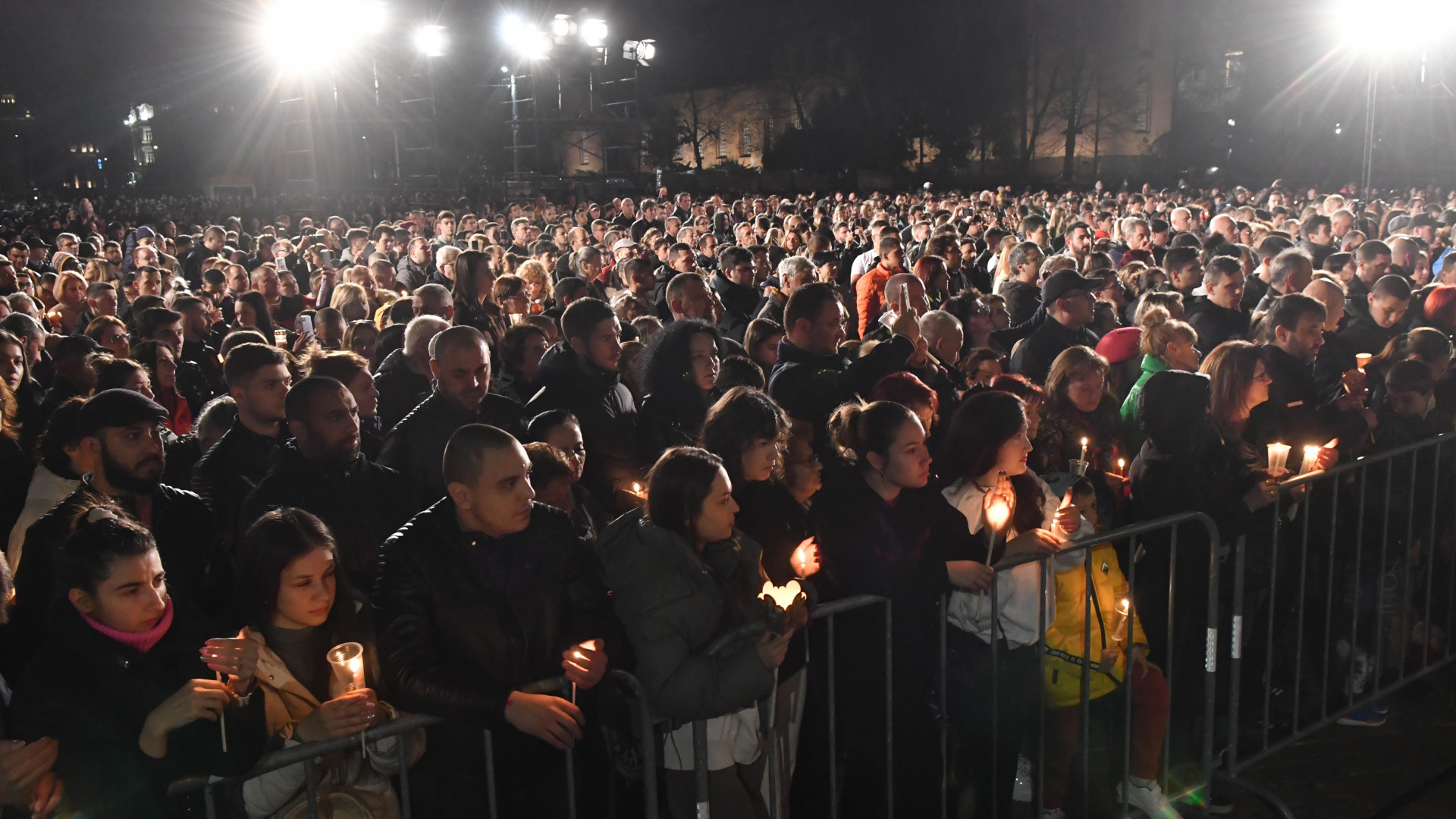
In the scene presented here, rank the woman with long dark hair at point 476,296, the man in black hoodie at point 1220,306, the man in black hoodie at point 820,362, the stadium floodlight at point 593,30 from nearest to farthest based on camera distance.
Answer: the man in black hoodie at point 820,362 → the man in black hoodie at point 1220,306 → the woman with long dark hair at point 476,296 → the stadium floodlight at point 593,30

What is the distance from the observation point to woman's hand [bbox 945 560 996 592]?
372 centimetres

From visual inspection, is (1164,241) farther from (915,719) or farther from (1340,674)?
(915,719)

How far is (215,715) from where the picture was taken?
279 centimetres

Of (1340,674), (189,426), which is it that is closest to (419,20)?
(189,426)

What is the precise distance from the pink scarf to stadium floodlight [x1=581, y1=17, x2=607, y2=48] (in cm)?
2179

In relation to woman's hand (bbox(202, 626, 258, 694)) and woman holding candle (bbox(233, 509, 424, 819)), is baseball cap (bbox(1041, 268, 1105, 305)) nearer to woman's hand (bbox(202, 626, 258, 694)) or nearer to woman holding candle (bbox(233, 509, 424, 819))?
woman holding candle (bbox(233, 509, 424, 819))

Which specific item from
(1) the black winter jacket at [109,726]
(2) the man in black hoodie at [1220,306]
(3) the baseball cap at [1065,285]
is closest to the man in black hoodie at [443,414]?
(1) the black winter jacket at [109,726]

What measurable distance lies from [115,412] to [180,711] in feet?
5.10

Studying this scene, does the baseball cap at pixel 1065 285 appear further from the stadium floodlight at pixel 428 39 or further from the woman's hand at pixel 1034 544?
the stadium floodlight at pixel 428 39

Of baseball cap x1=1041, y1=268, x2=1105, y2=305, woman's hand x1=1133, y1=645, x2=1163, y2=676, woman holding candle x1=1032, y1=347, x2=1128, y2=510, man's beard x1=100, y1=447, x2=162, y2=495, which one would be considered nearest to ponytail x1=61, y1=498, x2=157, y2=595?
man's beard x1=100, y1=447, x2=162, y2=495

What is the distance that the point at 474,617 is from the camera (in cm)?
316

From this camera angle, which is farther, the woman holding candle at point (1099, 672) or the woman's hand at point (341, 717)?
the woman holding candle at point (1099, 672)

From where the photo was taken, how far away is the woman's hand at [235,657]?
9.12 feet

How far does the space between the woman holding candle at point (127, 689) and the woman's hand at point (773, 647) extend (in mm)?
1292
